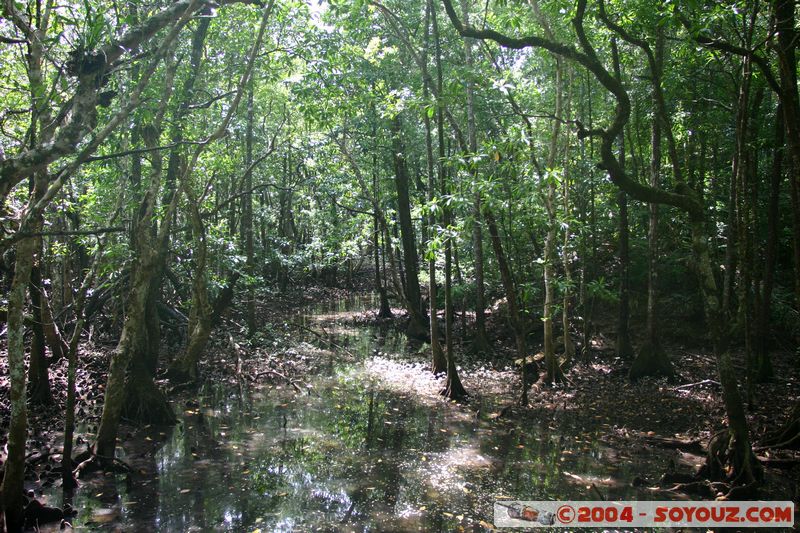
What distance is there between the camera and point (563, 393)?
11875mm

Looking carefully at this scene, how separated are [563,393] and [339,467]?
6.02 m

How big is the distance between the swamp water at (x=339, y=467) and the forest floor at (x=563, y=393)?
23.5 inches

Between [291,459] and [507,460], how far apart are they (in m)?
3.38

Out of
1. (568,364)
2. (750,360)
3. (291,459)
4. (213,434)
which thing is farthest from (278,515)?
(568,364)

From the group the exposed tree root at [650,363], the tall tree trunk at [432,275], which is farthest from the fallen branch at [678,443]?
the tall tree trunk at [432,275]

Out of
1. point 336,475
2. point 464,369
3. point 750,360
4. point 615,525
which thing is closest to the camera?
point 615,525

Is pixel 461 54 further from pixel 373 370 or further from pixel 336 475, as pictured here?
pixel 336 475

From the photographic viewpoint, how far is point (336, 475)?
765 centimetres

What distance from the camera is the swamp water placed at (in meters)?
6.38

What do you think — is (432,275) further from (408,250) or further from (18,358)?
(18,358)

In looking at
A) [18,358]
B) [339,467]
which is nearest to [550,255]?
[339,467]

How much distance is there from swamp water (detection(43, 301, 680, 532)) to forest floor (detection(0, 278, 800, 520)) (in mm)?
598

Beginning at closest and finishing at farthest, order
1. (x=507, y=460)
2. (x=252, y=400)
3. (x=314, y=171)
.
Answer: (x=507, y=460) < (x=252, y=400) < (x=314, y=171)

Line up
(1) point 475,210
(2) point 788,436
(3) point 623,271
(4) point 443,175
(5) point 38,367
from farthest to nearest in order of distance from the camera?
(4) point 443,175 < (3) point 623,271 < (1) point 475,210 < (5) point 38,367 < (2) point 788,436
